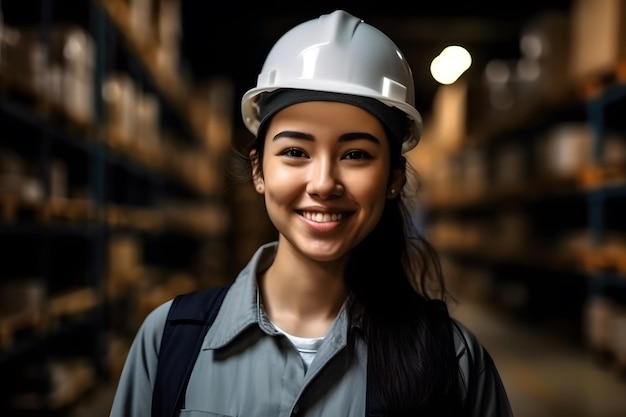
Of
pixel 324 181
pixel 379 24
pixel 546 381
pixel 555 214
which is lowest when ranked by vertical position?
pixel 546 381

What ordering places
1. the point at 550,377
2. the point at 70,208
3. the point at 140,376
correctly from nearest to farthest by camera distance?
1. the point at 140,376
2. the point at 70,208
3. the point at 550,377

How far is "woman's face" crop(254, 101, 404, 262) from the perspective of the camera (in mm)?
1460

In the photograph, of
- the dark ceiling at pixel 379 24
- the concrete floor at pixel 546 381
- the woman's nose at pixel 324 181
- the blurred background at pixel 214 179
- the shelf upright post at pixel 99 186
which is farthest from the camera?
the dark ceiling at pixel 379 24

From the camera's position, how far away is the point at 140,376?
1539 mm

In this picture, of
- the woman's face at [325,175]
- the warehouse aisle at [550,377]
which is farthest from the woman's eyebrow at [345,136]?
the warehouse aisle at [550,377]

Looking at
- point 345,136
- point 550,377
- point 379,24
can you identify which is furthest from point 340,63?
point 379,24

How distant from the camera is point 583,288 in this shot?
27.0 feet

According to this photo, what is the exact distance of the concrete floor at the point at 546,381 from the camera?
4332 mm

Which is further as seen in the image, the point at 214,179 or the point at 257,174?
the point at 214,179

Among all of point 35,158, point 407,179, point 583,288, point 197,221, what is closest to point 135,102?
point 35,158

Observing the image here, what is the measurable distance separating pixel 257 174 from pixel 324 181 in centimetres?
27

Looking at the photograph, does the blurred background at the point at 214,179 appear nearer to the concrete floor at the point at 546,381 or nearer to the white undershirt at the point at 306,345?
the concrete floor at the point at 546,381

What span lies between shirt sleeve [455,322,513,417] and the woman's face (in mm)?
352

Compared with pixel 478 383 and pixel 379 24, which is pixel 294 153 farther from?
pixel 379 24
